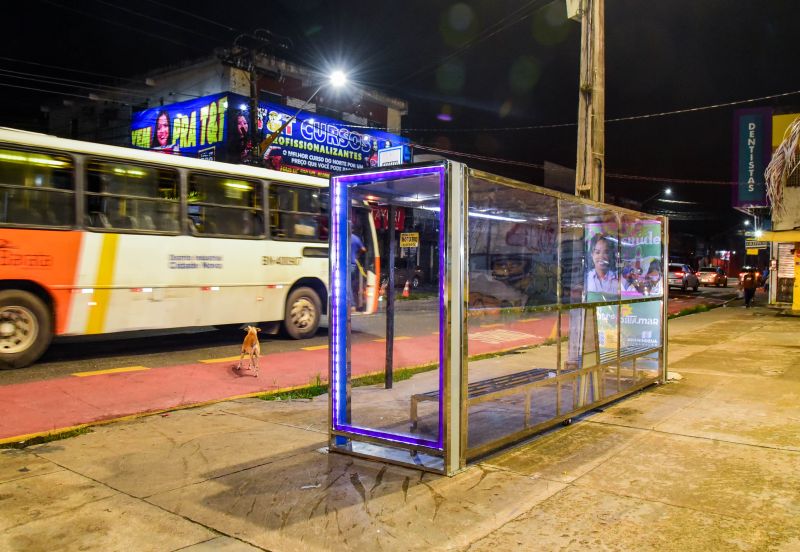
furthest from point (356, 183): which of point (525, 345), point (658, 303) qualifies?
point (525, 345)

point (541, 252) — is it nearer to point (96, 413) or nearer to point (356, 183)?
point (356, 183)

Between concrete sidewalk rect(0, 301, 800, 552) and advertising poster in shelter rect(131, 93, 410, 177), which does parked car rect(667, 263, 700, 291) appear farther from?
concrete sidewalk rect(0, 301, 800, 552)

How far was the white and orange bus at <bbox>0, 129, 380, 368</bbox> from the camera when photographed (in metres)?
9.16

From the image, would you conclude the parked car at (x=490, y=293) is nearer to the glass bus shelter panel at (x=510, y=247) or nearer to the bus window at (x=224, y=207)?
the glass bus shelter panel at (x=510, y=247)

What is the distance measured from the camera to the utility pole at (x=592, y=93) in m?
8.92

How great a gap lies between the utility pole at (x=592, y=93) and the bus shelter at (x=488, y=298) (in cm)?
117

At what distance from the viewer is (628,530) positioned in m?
3.77

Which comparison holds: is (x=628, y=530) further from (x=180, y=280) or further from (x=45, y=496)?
(x=180, y=280)

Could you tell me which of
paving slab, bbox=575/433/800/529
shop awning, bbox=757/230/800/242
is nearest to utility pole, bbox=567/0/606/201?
paving slab, bbox=575/433/800/529

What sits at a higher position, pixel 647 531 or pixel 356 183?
pixel 356 183

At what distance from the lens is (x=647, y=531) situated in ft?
12.3

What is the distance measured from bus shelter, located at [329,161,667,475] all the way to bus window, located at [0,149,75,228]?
5563mm

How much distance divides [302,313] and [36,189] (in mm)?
5593

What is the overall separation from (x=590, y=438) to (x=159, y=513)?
13.0 ft
